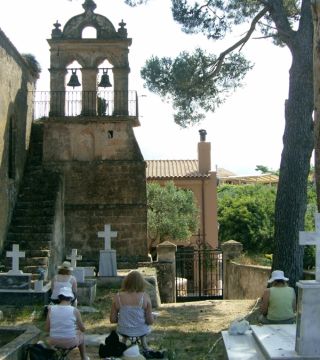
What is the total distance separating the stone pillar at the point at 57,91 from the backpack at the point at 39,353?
13.5m

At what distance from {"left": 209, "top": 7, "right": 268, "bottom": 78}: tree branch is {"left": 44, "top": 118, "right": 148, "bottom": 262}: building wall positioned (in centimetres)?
473

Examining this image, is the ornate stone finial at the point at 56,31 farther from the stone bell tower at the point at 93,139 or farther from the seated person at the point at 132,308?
the seated person at the point at 132,308

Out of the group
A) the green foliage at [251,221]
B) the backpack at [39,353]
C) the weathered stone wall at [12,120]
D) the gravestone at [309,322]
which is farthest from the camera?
the green foliage at [251,221]

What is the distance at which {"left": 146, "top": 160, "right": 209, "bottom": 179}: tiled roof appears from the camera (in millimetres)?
36938

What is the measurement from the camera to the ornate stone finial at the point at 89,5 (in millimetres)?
19469

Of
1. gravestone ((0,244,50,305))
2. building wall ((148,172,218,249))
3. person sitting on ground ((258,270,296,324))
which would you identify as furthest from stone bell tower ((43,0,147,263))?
building wall ((148,172,218,249))

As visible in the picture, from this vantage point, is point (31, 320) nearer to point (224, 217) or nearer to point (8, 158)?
point (8, 158)

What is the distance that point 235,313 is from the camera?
12.9 meters

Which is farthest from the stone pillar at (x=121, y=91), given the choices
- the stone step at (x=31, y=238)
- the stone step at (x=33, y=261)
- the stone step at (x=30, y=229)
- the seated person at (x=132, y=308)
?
the seated person at (x=132, y=308)

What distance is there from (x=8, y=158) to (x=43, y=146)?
2073 mm

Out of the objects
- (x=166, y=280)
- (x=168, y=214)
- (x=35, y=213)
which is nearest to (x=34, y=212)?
(x=35, y=213)

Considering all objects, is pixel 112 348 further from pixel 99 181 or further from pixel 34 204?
pixel 99 181

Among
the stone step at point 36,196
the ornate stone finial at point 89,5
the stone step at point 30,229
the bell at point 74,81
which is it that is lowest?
the stone step at point 30,229

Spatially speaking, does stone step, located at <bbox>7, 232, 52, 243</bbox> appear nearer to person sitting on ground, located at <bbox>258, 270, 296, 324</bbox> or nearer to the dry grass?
the dry grass
